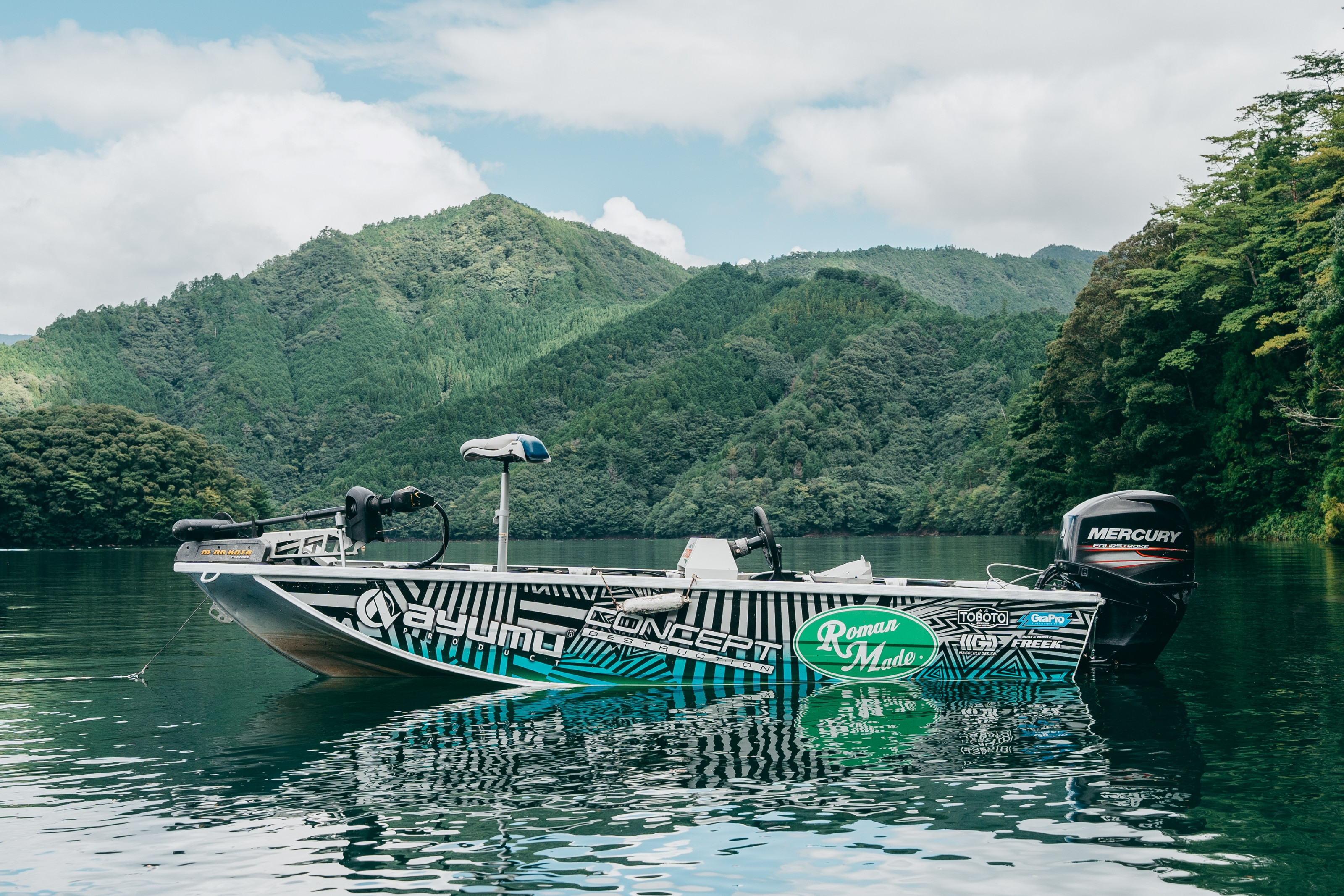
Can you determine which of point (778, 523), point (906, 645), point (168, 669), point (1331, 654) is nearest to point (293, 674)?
point (168, 669)

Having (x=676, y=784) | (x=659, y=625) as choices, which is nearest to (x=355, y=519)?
(x=659, y=625)

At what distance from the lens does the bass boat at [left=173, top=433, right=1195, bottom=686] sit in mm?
13039

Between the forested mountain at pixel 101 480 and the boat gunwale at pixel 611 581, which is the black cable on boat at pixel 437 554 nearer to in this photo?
the boat gunwale at pixel 611 581

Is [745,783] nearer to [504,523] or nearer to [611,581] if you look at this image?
[611,581]

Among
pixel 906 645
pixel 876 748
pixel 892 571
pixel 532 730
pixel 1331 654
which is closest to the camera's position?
pixel 876 748

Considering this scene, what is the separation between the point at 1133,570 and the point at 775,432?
11993 cm

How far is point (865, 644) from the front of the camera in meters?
13.3

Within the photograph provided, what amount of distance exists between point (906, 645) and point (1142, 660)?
9.99 feet

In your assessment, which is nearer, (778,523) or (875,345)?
(778,523)

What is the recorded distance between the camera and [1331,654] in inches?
599

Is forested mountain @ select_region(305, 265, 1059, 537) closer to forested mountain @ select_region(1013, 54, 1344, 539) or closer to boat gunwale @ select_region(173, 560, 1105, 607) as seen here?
forested mountain @ select_region(1013, 54, 1344, 539)

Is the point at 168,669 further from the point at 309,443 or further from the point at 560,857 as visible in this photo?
the point at 309,443

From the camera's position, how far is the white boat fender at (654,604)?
12.8 metres

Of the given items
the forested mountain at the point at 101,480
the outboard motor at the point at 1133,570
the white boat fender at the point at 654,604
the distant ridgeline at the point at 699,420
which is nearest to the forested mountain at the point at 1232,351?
the distant ridgeline at the point at 699,420
